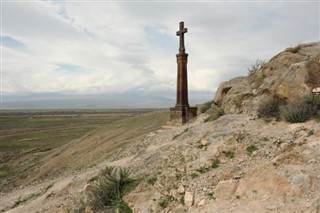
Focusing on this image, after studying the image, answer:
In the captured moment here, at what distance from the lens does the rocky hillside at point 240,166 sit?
630 centimetres

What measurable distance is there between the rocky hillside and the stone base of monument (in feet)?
10.6

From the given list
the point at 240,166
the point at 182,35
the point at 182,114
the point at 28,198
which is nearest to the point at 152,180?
the point at 240,166

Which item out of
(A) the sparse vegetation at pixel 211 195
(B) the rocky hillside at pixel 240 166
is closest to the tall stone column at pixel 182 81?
(B) the rocky hillside at pixel 240 166

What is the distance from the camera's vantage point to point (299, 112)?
344 inches

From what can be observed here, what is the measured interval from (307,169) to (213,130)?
4.17 meters

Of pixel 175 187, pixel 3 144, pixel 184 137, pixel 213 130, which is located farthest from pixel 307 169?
pixel 3 144

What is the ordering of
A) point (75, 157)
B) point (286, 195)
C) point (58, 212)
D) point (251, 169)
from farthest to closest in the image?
point (75, 157) < point (58, 212) < point (251, 169) < point (286, 195)

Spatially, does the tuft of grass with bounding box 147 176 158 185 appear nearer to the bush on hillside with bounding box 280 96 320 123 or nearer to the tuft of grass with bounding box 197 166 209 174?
the tuft of grass with bounding box 197 166 209 174

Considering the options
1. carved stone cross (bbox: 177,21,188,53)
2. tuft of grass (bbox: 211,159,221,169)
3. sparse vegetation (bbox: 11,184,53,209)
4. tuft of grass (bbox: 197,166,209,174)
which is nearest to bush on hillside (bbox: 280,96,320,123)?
tuft of grass (bbox: 211,159,221,169)

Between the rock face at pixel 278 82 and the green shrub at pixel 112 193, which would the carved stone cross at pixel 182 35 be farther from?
the green shrub at pixel 112 193

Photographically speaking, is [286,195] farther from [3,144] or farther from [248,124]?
[3,144]

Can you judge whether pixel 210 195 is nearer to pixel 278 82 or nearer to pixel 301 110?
pixel 301 110

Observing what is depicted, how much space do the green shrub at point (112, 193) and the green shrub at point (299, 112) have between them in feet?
14.7

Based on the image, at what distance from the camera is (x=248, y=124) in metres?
9.91
